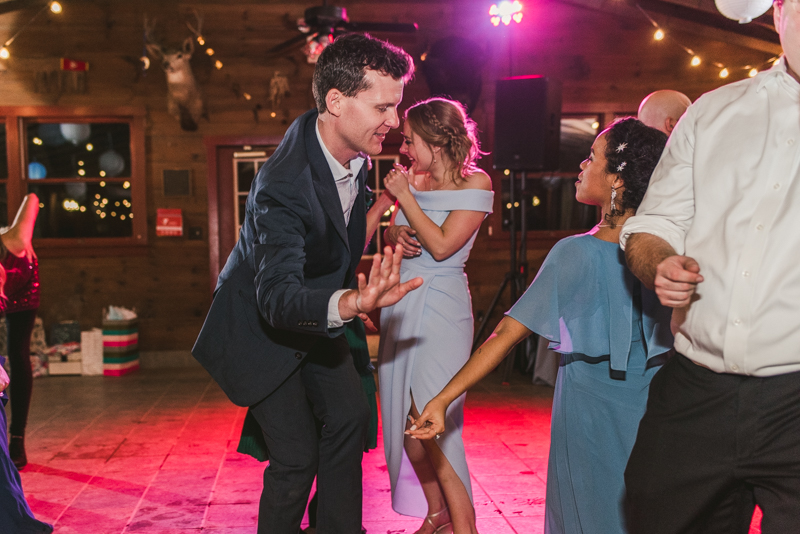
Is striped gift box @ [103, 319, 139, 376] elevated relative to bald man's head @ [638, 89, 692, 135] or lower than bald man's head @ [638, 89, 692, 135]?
lower

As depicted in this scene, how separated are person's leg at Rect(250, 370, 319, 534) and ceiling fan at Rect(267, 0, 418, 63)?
4.12 m

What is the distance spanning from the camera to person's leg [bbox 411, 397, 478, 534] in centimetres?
229

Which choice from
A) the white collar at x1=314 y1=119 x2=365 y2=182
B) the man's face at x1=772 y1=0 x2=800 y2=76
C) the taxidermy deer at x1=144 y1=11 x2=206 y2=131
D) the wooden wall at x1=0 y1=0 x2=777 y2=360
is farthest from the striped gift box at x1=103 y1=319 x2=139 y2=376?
the man's face at x1=772 y1=0 x2=800 y2=76

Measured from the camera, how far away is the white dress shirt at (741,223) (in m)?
1.14

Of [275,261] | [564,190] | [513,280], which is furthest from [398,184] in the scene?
[564,190]

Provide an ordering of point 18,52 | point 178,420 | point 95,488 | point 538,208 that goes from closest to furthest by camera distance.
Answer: point 95,488 < point 178,420 < point 18,52 < point 538,208

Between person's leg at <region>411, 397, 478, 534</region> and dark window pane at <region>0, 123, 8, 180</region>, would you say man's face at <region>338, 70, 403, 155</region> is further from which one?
dark window pane at <region>0, 123, 8, 180</region>

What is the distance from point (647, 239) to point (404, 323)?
1240 millimetres

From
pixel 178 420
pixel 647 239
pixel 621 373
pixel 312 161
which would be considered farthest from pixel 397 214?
pixel 178 420

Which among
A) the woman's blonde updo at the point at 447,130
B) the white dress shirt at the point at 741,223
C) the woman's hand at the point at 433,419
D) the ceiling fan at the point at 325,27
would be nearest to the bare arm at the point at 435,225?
the woman's blonde updo at the point at 447,130

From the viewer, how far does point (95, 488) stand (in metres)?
3.10

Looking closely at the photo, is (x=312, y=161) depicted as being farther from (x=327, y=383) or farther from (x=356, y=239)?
(x=327, y=383)

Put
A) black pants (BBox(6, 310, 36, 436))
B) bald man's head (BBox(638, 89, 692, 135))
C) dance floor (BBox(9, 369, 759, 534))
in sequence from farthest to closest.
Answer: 1. bald man's head (BBox(638, 89, 692, 135))
2. black pants (BBox(6, 310, 36, 436))
3. dance floor (BBox(9, 369, 759, 534))

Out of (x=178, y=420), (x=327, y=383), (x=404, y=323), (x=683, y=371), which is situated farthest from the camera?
(x=178, y=420)
